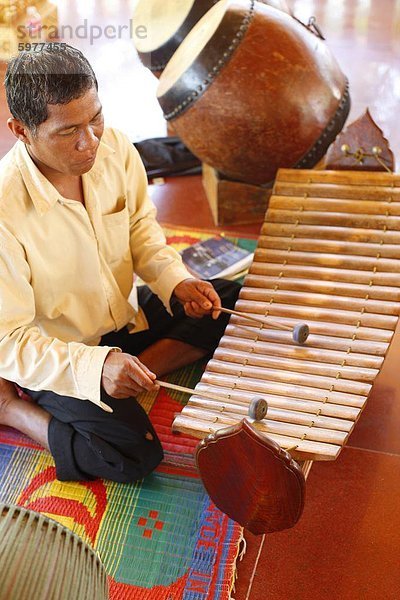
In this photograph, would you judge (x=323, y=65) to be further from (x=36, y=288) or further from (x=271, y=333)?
(x=36, y=288)

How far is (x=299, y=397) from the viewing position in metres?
2.10

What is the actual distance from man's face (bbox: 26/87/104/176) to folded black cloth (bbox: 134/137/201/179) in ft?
6.14

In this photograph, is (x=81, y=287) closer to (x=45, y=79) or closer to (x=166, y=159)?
(x=45, y=79)

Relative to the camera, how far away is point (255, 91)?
3104mm

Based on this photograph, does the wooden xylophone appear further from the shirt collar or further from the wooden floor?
the shirt collar

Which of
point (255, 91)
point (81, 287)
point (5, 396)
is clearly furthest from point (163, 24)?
point (5, 396)

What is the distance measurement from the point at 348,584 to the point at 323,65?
195 cm

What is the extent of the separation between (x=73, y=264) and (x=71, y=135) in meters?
0.41

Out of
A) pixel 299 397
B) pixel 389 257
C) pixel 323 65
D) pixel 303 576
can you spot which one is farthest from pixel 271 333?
pixel 323 65

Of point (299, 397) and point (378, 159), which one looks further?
point (378, 159)

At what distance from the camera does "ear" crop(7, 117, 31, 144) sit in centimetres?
Answer: 201

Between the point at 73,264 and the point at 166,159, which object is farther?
the point at 166,159

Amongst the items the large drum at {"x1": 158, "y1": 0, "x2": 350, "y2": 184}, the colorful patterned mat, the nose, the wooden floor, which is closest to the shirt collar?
the nose

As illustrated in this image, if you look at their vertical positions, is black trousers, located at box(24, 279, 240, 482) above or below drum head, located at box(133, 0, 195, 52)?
below
